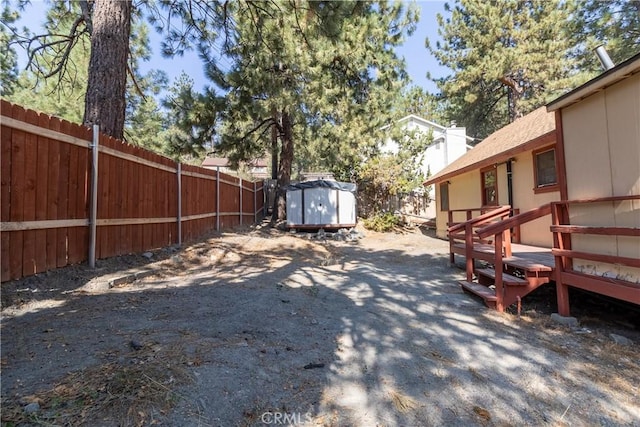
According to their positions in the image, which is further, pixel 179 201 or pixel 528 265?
pixel 179 201

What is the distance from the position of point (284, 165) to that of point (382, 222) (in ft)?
16.7

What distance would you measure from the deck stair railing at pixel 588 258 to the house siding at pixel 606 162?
0.17ft

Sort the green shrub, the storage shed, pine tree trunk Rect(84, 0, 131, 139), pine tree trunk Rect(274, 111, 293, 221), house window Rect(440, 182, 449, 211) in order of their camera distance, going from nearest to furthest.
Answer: pine tree trunk Rect(84, 0, 131, 139)
house window Rect(440, 182, 449, 211)
the storage shed
pine tree trunk Rect(274, 111, 293, 221)
the green shrub

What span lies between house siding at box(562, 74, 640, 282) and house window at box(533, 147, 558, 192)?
2.72m

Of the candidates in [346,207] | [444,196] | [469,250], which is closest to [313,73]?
[346,207]

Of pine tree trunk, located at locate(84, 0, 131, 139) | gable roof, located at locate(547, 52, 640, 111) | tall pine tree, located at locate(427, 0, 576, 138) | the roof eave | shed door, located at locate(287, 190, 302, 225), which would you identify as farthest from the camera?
tall pine tree, located at locate(427, 0, 576, 138)

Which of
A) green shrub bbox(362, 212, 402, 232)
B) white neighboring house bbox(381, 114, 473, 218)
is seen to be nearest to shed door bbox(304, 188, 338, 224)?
green shrub bbox(362, 212, 402, 232)

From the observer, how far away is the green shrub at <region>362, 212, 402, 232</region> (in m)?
15.1

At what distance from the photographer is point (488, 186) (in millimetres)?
9531

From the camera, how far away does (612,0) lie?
13219mm

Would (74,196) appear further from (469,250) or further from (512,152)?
(512,152)

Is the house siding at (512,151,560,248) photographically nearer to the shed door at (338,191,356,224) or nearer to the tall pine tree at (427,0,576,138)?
the shed door at (338,191,356,224)

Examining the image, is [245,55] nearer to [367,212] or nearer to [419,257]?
[419,257]

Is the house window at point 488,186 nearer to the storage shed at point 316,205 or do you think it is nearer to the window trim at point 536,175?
the window trim at point 536,175
